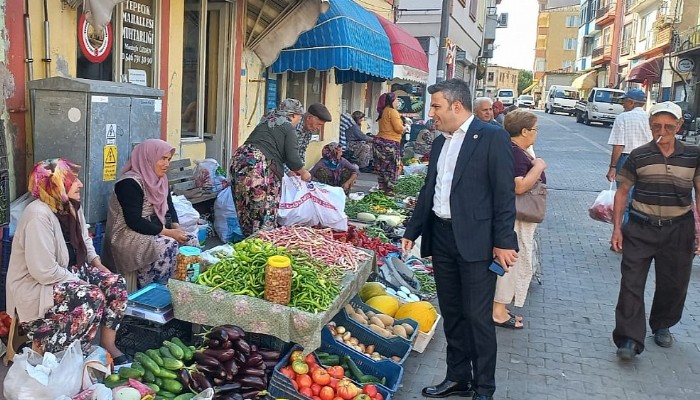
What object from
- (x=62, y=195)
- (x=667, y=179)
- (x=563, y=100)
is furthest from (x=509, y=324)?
(x=563, y=100)

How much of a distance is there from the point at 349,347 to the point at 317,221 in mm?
2839

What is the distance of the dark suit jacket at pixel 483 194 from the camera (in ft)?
12.3

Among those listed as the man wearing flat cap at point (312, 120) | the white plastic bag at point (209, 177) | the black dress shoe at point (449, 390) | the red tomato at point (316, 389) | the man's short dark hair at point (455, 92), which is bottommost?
the black dress shoe at point (449, 390)

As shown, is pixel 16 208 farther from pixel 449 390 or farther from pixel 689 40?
pixel 689 40

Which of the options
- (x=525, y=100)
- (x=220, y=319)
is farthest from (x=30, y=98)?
(x=525, y=100)

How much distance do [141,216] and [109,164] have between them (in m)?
0.62

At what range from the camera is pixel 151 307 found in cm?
424

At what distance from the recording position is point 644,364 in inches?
195

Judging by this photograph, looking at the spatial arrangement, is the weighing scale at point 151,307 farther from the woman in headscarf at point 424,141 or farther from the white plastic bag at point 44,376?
the woman in headscarf at point 424,141

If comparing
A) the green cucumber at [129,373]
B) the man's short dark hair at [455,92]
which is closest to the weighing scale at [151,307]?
the green cucumber at [129,373]

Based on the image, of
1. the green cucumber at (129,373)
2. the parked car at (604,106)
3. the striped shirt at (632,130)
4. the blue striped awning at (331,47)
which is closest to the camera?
the green cucumber at (129,373)

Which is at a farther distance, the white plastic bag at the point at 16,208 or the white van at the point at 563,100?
the white van at the point at 563,100

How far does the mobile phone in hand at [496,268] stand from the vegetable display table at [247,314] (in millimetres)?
1031

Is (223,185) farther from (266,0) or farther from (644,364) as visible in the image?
(644,364)
